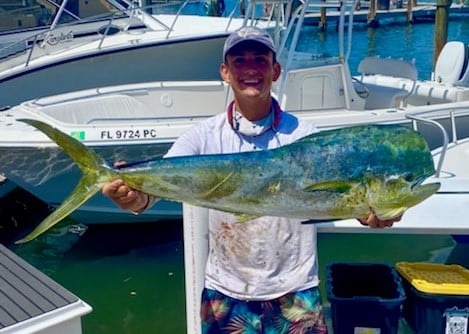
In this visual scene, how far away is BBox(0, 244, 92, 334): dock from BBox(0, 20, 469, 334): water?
6.94ft

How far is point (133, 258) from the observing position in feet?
21.4

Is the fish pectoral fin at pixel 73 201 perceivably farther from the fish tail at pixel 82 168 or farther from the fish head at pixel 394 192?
the fish head at pixel 394 192

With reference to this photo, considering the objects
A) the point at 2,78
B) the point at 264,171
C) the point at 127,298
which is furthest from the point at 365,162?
the point at 2,78

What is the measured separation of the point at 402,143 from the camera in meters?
1.90

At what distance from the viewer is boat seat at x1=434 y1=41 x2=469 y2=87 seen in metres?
8.30

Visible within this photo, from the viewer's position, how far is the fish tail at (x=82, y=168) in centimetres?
193

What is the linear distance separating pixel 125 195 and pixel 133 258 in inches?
181

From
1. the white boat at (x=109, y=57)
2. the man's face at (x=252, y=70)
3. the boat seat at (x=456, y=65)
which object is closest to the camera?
the man's face at (x=252, y=70)

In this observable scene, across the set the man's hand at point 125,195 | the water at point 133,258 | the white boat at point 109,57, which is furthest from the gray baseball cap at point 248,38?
the white boat at point 109,57

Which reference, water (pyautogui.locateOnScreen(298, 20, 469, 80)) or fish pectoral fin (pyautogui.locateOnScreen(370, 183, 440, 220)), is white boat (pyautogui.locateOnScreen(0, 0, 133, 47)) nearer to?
fish pectoral fin (pyautogui.locateOnScreen(370, 183, 440, 220))

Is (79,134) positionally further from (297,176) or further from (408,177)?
(408,177)

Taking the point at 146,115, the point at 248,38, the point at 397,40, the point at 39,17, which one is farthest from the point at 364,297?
the point at 397,40

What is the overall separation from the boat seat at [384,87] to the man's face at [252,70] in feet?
20.0

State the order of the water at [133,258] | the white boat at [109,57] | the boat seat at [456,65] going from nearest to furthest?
the water at [133,258]
the boat seat at [456,65]
the white boat at [109,57]
